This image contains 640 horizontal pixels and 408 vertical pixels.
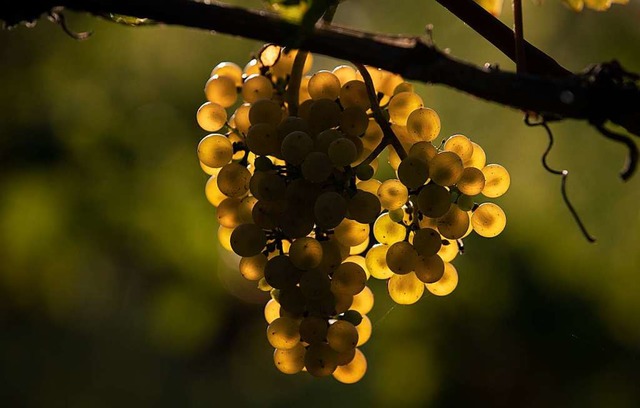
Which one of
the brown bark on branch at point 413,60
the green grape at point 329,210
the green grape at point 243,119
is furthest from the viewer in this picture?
the green grape at point 243,119

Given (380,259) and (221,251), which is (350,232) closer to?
(380,259)

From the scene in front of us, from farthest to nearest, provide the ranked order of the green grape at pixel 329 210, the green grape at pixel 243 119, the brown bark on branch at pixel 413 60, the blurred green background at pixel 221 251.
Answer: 1. the blurred green background at pixel 221 251
2. the green grape at pixel 243 119
3. the green grape at pixel 329 210
4. the brown bark on branch at pixel 413 60

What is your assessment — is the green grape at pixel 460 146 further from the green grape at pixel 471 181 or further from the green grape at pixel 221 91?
the green grape at pixel 221 91

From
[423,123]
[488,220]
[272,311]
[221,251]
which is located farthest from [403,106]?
[221,251]

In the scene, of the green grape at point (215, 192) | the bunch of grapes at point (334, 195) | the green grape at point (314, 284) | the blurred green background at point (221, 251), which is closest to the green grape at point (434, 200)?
the bunch of grapes at point (334, 195)

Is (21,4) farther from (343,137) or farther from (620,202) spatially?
(620,202)

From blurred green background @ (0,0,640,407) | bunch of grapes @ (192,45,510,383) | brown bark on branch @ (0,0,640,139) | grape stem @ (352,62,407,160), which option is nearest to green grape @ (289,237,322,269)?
bunch of grapes @ (192,45,510,383)
